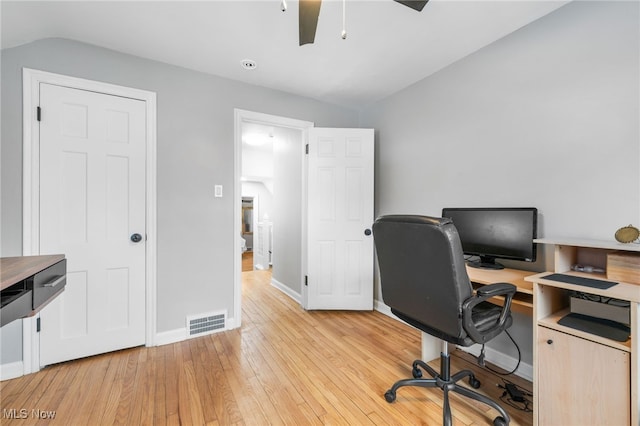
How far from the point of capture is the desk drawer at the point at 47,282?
1.13 meters

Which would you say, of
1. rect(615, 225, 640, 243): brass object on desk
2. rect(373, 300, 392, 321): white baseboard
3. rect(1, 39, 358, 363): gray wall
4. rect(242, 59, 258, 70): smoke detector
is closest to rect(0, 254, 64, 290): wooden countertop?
rect(1, 39, 358, 363): gray wall

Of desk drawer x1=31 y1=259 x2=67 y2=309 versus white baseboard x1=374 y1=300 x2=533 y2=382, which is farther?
white baseboard x1=374 y1=300 x2=533 y2=382

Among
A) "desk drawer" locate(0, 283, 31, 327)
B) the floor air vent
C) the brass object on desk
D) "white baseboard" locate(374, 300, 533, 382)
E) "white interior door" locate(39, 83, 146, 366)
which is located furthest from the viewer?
the floor air vent

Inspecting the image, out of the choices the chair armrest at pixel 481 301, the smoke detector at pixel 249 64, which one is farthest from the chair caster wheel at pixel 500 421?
the smoke detector at pixel 249 64

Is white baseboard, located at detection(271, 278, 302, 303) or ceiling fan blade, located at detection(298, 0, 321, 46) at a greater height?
ceiling fan blade, located at detection(298, 0, 321, 46)

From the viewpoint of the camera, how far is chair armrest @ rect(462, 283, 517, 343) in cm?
134

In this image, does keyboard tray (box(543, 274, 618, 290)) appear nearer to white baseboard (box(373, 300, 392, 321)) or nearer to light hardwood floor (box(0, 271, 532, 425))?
light hardwood floor (box(0, 271, 532, 425))

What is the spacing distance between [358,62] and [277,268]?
3066mm

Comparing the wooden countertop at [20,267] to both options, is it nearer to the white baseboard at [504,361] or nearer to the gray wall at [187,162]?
the gray wall at [187,162]

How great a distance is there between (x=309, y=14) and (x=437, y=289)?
1.56 meters

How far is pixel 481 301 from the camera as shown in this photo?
1.35 m

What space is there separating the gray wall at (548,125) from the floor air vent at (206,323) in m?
2.28

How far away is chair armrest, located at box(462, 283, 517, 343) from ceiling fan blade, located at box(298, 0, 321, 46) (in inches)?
64.1

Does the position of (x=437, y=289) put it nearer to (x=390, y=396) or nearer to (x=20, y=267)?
(x=390, y=396)
